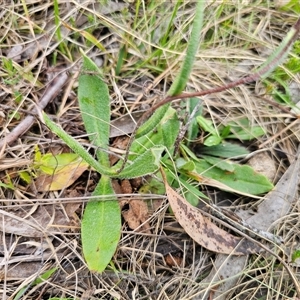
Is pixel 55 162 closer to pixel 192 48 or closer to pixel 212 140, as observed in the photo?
pixel 212 140

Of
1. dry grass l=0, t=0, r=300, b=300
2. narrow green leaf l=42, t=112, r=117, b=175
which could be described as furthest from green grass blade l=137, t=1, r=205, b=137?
dry grass l=0, t=0, r=300, b=300

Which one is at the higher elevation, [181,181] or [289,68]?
[289,68]

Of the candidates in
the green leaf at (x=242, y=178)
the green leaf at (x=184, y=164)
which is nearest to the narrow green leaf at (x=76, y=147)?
the green leaf at (x=184, y=164)

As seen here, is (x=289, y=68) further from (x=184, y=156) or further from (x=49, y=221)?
(x=49, y=221)

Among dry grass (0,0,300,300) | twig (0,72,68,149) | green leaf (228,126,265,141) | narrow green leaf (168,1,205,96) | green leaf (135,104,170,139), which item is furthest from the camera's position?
green leaf (228,126,265,141)

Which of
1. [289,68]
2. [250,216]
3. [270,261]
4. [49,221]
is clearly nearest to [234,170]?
[250,216]

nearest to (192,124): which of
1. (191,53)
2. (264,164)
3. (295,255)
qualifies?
(264,164)

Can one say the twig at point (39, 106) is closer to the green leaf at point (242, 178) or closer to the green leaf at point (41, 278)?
the green leaf at point (41, 278)

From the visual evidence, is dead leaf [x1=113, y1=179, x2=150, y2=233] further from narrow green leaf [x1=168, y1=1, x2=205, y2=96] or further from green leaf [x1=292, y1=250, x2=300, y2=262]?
narrow green leaf [x1=168, y1=1, x2=205, y2=96]
